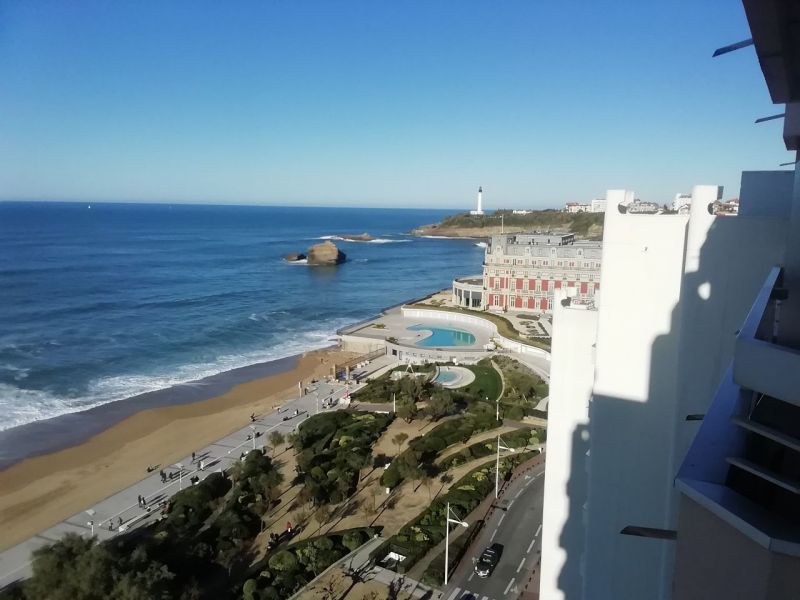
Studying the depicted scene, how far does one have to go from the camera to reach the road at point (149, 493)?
1709 centimetres

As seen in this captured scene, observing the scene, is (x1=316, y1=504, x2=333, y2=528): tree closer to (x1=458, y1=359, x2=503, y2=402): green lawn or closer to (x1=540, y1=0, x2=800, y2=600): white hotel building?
(x1=540, y1=0, x2=800, y2=600): white hotel building

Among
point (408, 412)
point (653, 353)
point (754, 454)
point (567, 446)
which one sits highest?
point (754, 454)

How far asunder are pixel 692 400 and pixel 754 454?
12.6ft

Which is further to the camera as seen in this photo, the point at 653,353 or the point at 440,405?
the point at 440,405

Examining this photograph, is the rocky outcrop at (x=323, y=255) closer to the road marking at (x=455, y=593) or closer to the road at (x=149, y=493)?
the road at (x=149, y=493)

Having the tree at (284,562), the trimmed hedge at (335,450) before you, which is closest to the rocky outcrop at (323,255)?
the trimmed hedge at (335,450)

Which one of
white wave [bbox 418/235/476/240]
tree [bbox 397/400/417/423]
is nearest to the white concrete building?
tree [bbox 397/400/417/423]

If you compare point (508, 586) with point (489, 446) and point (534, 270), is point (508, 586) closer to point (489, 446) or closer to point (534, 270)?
point (489, 446)

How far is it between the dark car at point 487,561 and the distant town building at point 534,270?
105ft

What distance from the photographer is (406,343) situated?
40062 millimetres

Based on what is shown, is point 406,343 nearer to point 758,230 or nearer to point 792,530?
point 758,230

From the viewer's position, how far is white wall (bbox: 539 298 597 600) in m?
7.61

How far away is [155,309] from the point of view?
52969mm

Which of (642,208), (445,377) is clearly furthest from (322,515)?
(445,377)
